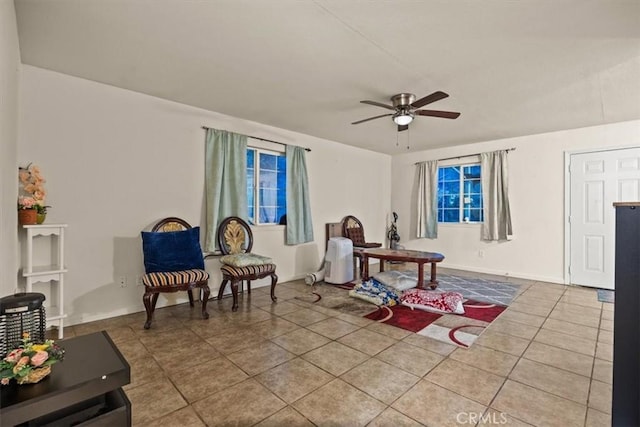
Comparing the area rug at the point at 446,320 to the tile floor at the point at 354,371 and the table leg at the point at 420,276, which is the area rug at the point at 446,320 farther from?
the table leg at the point at 420,276

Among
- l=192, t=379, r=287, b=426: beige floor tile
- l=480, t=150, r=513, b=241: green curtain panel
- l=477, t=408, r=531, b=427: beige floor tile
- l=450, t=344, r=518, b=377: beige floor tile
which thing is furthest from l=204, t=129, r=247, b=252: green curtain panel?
l=480, t=150, r=513, b=241: green curtain panel

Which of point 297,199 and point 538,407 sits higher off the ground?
point 297,199

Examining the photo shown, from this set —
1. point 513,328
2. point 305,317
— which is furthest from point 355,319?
point 513,328

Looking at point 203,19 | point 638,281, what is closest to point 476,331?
point 638,281

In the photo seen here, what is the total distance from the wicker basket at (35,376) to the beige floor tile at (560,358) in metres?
2.86

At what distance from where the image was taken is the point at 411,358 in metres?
2.24

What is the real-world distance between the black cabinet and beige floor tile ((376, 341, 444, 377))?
986mm

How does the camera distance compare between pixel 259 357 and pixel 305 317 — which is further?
pixel 305 317

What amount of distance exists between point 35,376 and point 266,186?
3.70m

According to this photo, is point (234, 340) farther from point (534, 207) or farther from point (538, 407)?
point (534, 207)

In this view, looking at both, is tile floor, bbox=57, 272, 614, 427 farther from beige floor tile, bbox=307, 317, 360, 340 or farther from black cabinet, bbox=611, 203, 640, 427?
black cabinet, bbox=611, 203, 640, 427

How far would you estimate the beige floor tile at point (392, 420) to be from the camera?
154cm

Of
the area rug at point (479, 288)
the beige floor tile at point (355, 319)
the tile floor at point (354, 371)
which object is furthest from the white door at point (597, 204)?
the beige floor tile at point (355, 319)

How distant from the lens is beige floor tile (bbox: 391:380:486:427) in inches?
62.3
